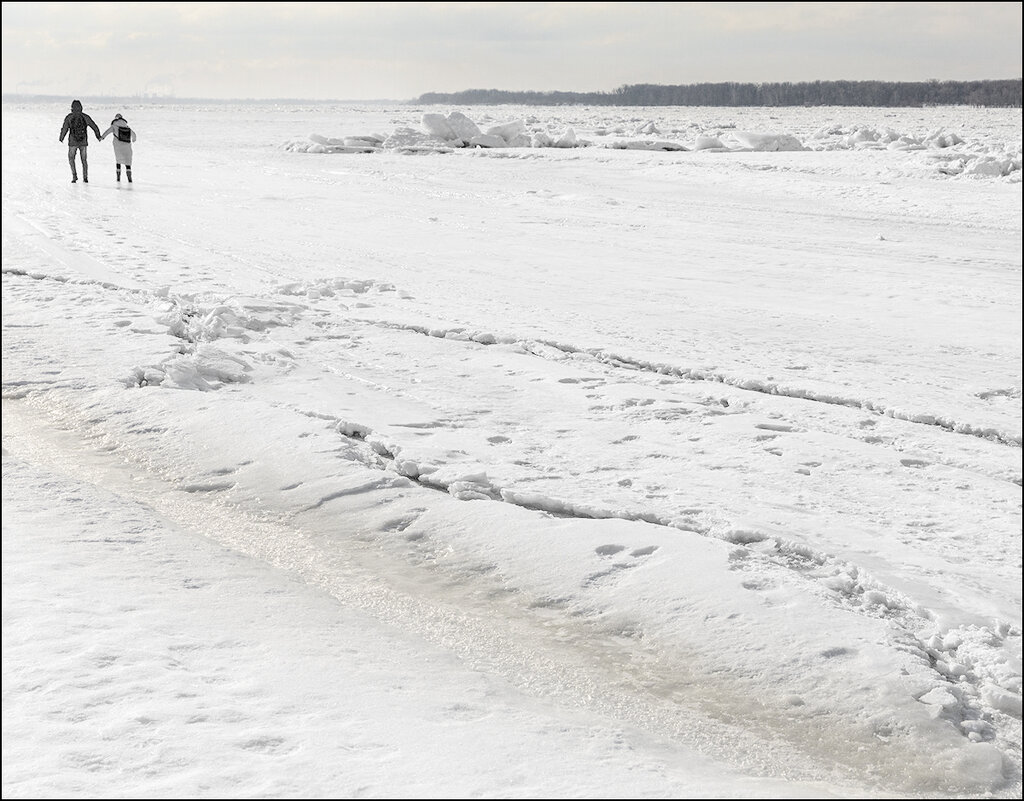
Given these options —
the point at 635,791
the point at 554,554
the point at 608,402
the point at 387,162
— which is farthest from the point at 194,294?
the point at 387,162

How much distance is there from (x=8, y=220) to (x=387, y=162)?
1012 centimetres

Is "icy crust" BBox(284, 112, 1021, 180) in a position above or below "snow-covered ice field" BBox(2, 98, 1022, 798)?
above

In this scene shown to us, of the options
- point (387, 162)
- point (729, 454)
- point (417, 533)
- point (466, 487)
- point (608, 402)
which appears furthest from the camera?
point (387, 162)

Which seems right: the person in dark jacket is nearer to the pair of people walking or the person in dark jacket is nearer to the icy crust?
the pair of people walking

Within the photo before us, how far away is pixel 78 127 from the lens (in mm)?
19375

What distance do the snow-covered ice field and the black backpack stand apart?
368 inches

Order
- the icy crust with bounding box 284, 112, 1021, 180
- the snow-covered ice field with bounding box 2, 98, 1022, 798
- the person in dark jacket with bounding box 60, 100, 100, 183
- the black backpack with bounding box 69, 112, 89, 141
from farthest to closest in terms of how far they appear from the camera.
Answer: the icy crust with bounding box 284, 112, 1021, 180 < the black backpack with bounding box 69, 112, 89, 141 < the person in dark jacket with bounding box 60, 100, 100, 183 < the snow-covered ice field with bounding box 2, 98, 1022, 798

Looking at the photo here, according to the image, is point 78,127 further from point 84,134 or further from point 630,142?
point 630,142

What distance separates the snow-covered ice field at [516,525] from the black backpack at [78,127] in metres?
9.33

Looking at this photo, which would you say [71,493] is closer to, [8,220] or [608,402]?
[608,402]

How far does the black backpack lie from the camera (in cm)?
1917

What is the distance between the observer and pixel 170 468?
5680 mm

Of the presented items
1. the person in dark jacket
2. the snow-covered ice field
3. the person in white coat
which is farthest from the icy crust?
the snow-covered ice field

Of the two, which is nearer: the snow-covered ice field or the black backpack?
the snow-covered ice field
